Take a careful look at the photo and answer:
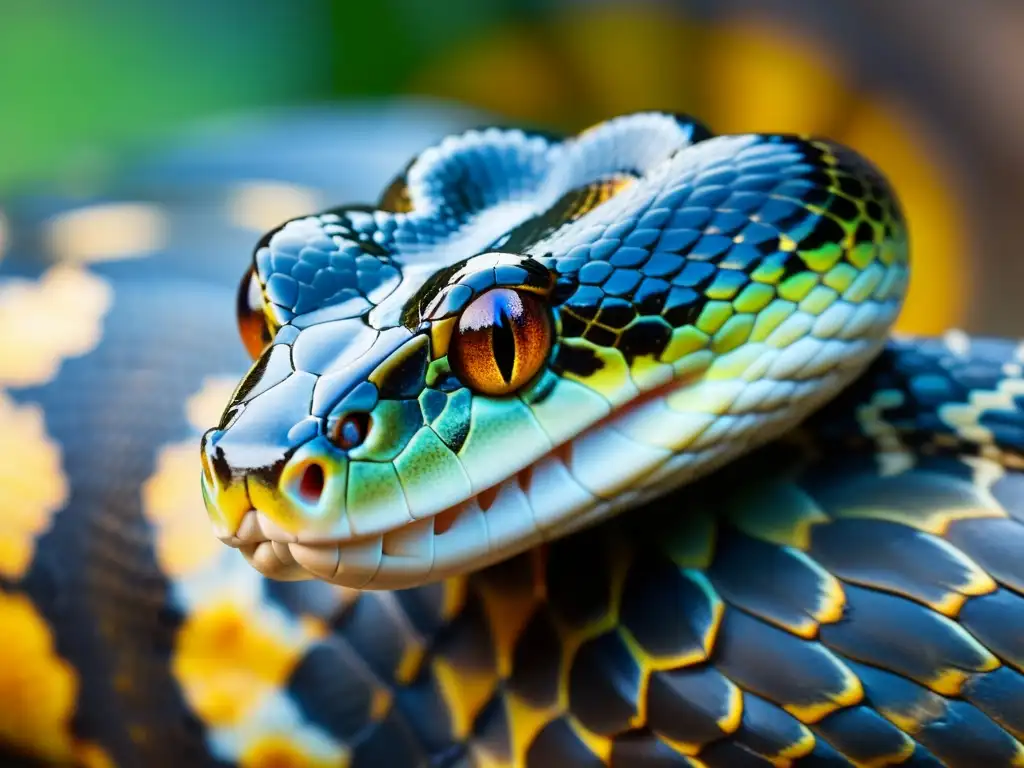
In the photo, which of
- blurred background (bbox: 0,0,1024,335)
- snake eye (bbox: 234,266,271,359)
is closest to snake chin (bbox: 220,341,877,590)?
snake eye (bbox: 234,266,271,359)

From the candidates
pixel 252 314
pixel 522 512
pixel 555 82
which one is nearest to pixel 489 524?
pixel 522 512

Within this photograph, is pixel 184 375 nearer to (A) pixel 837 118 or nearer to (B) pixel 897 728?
(B) pixel 897 728

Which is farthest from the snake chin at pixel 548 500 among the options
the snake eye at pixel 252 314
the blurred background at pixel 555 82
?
the blurred background at pixel 555 82

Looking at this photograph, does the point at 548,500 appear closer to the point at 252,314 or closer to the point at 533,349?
the point at 533,349

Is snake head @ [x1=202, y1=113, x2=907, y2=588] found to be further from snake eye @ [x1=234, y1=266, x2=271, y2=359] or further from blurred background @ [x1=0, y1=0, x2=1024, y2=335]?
blurred background @ [x1=0, y1=0, x2=1024, y2=335]

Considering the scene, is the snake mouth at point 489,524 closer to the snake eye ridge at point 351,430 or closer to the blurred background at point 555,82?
the snake eye ridge at point 351,430

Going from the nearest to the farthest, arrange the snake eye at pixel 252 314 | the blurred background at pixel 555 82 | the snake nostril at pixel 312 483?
the snake nostril at pixel 312 483 < the snake eye at pixel 252 314 < the blurred background at pixel 555 82
